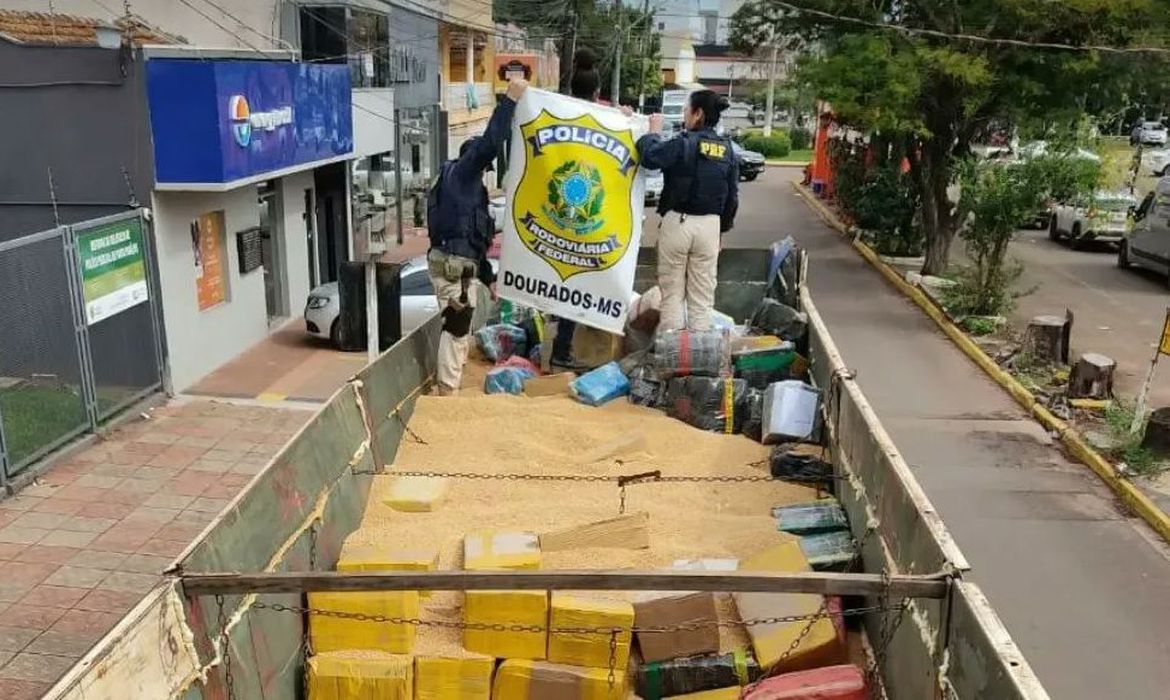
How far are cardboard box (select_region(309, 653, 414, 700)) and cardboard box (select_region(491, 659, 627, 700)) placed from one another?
1.32ft

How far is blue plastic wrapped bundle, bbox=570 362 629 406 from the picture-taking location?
684 centimetres

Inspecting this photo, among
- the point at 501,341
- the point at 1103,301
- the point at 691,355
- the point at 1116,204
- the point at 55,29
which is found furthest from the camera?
the point at 1116,204

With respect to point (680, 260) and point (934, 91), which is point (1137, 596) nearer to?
point (680, 260)

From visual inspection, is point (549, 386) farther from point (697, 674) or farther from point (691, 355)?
point (697, 674)

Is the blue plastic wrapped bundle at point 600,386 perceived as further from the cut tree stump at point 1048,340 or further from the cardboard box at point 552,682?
the cut tree stump at point 1048,340

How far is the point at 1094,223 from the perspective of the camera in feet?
69.5

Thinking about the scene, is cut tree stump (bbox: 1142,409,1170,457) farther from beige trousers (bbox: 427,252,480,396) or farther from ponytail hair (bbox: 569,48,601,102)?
beige trousers (bbox: 427,252,480,396)

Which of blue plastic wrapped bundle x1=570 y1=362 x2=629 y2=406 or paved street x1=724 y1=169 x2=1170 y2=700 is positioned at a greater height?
blue plastic wrapped bundle x1=570 y1=362 x2=629 y2=406

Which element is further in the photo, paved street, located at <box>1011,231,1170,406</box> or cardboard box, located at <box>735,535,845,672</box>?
paved street, located at <box>1011,231,1170,406</box>

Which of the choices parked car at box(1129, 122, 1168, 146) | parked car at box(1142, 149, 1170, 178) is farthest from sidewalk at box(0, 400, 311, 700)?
parked car at box(1129, 122, 1168, 146)

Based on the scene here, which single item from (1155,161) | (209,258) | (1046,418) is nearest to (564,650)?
(1046,418)

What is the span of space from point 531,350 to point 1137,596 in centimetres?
504

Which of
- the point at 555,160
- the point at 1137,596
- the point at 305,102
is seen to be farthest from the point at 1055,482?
the point at 305,102

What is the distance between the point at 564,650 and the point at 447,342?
10.9ft
